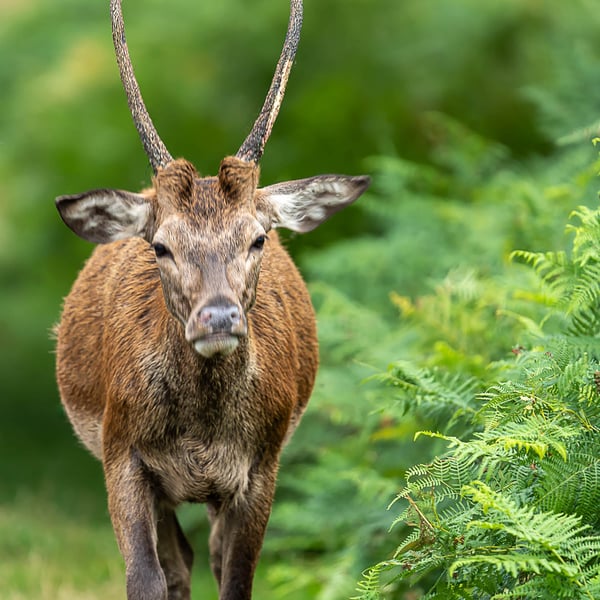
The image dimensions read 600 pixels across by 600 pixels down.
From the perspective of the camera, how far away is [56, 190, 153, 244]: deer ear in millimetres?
6043

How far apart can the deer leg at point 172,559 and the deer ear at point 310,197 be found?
1.95 m

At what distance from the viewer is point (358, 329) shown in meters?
9.64

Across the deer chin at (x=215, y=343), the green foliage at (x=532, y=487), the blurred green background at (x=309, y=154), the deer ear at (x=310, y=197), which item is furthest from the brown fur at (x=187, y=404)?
the blurred green background at (x=309, y=154)

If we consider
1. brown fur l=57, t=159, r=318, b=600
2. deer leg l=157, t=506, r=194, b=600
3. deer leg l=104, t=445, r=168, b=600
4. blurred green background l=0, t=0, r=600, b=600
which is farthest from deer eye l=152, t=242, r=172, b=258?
blurred green background l=0, t=0, r=600, b=600

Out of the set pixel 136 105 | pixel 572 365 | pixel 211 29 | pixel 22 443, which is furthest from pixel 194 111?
pixel 572 365

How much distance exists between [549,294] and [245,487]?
6.30 feet

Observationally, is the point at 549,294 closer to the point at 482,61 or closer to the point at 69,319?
the point at 69,319

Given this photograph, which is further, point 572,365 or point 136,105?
point 136,105

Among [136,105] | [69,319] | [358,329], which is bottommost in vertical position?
[358,329]

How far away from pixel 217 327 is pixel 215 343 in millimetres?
76

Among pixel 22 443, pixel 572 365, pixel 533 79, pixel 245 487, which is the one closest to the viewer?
pixel 572 365

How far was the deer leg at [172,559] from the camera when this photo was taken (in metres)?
7.09

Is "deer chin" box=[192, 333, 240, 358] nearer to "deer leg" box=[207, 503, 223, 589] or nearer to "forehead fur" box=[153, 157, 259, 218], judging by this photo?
"forehead fur" box=[153, 157, 259, 218]

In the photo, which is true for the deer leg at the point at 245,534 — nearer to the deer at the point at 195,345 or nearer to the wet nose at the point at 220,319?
the deer at the point at 195,345
